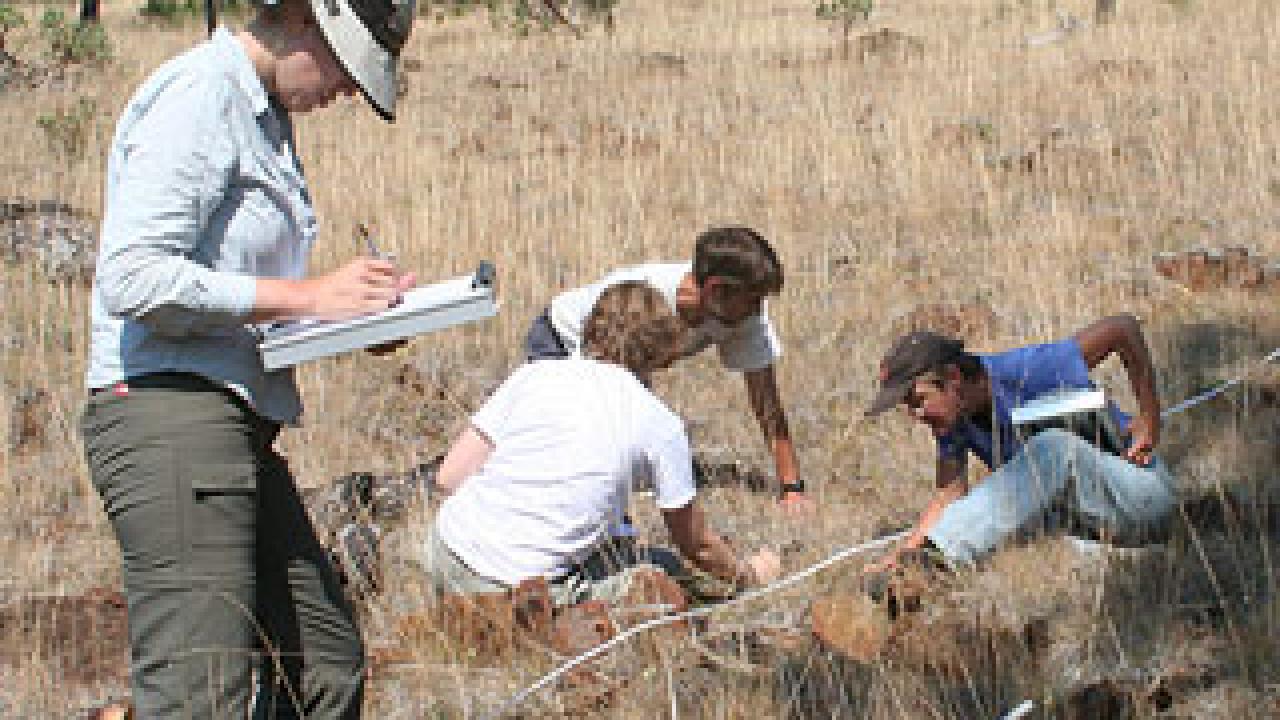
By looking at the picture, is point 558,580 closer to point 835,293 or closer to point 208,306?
point 208,306

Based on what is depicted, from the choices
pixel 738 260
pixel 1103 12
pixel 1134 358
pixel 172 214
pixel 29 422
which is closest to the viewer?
pixel 172 214

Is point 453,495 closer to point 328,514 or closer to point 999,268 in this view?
point 328,514

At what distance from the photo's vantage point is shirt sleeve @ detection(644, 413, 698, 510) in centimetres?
382

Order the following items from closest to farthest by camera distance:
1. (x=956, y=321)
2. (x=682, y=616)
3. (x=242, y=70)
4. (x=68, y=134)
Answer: (x=242, y=70) < (x=682, y=616) < (x=956, y=321) < (x=68, y=134)

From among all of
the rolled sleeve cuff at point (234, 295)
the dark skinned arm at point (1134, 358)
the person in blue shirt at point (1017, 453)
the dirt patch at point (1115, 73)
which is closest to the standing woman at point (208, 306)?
the rolled sleeve cuff at point (234, 295)

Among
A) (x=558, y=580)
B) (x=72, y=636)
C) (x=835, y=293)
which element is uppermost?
(x=835, y=293)

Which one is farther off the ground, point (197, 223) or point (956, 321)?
point (197, 223)

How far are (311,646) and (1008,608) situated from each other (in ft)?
5.33

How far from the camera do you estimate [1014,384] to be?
4285 mm

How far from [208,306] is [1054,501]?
2.42 meters

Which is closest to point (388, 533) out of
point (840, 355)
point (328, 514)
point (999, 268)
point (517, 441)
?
point (328, 514)

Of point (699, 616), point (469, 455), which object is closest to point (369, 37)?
point (469, 455)

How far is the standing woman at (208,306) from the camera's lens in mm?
2420

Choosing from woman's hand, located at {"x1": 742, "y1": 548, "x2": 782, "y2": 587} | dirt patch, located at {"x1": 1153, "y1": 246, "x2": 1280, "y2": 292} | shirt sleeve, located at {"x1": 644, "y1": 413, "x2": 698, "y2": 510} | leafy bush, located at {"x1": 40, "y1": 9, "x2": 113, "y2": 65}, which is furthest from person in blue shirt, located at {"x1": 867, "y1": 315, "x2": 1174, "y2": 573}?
leafy bush, located at {"x1": 40, "y1": 9, "x2": 113, "y2": 65}
